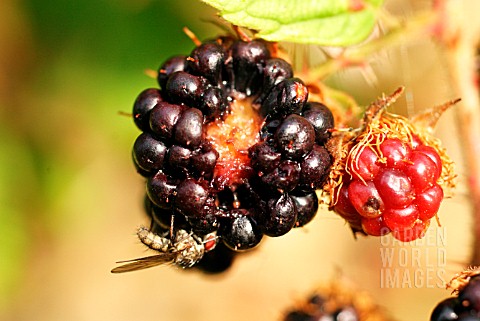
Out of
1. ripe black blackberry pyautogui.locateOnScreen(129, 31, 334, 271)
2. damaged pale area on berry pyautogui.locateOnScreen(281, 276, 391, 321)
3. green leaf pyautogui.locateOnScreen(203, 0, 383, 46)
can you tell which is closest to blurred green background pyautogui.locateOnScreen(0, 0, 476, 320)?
damaged pale area on berry pyautogui.locateOnScreen(281, 276, 391, 321)

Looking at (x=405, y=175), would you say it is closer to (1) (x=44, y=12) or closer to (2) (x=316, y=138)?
(2) (x=316, y=138)

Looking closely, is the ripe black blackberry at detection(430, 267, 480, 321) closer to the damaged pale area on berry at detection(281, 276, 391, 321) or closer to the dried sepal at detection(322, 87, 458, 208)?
the dried sepal at detection(322, 87, 458, 208)

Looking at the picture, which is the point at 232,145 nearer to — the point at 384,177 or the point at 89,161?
the point at 384,177

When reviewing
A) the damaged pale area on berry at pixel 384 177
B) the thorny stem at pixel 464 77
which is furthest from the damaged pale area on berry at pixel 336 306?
the damaged pale area on berry at pixel 384 177

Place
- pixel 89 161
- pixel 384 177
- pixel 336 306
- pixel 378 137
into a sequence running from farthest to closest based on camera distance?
1. pixel 89 161
2. pixel 336 306
3. pixel 378 137
4. pixel 384 177

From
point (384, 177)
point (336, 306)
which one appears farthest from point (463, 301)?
point (336, 306)

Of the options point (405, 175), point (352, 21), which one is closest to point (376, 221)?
point (405, 175)
